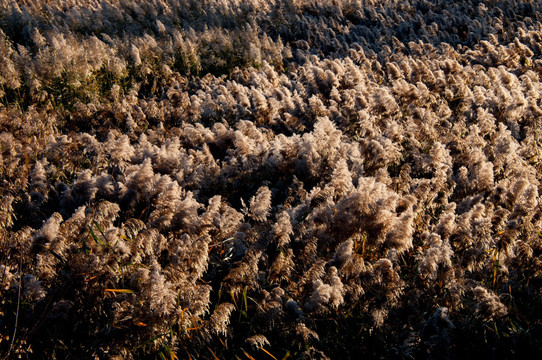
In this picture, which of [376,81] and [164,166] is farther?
[376,81]

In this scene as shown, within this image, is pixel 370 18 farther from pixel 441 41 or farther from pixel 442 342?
pixel 442 342

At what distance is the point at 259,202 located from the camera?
3.75m

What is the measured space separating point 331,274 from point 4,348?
2244 millimetres

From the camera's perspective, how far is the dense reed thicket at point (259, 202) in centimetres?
287

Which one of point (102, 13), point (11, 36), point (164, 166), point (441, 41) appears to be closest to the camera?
point (164, 166)

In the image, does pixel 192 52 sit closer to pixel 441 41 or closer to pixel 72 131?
pixel 72 131

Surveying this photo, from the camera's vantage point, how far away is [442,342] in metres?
2.64

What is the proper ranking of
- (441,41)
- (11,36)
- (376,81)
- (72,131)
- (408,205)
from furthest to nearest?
(441,41) → (11,36) → (376,81) → (72,131) → (408,205)

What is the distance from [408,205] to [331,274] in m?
1.17

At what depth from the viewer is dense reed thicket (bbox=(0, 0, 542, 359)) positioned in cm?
287

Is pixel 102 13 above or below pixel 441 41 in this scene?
above

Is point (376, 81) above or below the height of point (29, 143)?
below

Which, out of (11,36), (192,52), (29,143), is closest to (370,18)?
(192,52)

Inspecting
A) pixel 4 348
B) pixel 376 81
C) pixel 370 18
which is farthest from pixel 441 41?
pixel 4 348
